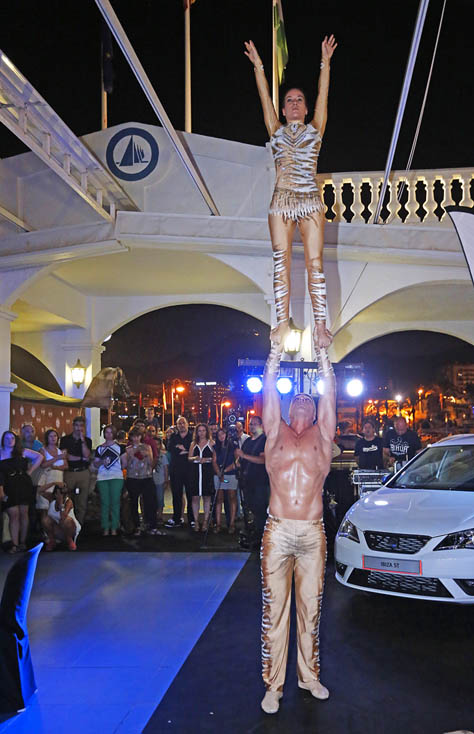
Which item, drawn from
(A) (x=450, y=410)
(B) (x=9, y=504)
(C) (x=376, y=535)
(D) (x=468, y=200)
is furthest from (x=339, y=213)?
(A) (x=450, y=410)

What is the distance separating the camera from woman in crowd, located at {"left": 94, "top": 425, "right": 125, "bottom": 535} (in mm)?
8953

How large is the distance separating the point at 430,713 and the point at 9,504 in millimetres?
6032

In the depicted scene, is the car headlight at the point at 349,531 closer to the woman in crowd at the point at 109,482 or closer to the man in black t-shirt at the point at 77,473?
the woman in crowd at the point at 109,482

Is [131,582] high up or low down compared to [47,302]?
down

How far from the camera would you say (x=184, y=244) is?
944 cm

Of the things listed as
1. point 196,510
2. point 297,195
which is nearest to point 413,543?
point 297,195

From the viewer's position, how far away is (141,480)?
30.1 ft

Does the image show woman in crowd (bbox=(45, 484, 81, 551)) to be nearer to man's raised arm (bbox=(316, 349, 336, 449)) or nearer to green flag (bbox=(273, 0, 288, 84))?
man's raised arm (bbox=(316, 349, 336, 449))

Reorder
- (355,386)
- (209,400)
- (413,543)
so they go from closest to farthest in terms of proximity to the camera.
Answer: (413,543) < (355,386) < (209,400)

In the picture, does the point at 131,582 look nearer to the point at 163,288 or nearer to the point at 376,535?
the point at 376,535

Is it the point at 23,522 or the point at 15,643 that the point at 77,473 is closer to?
the point at 23,522

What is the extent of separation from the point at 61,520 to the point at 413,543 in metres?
4.95

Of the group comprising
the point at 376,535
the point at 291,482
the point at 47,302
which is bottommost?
the point at 376,535

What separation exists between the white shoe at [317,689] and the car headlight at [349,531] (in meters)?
1.81
